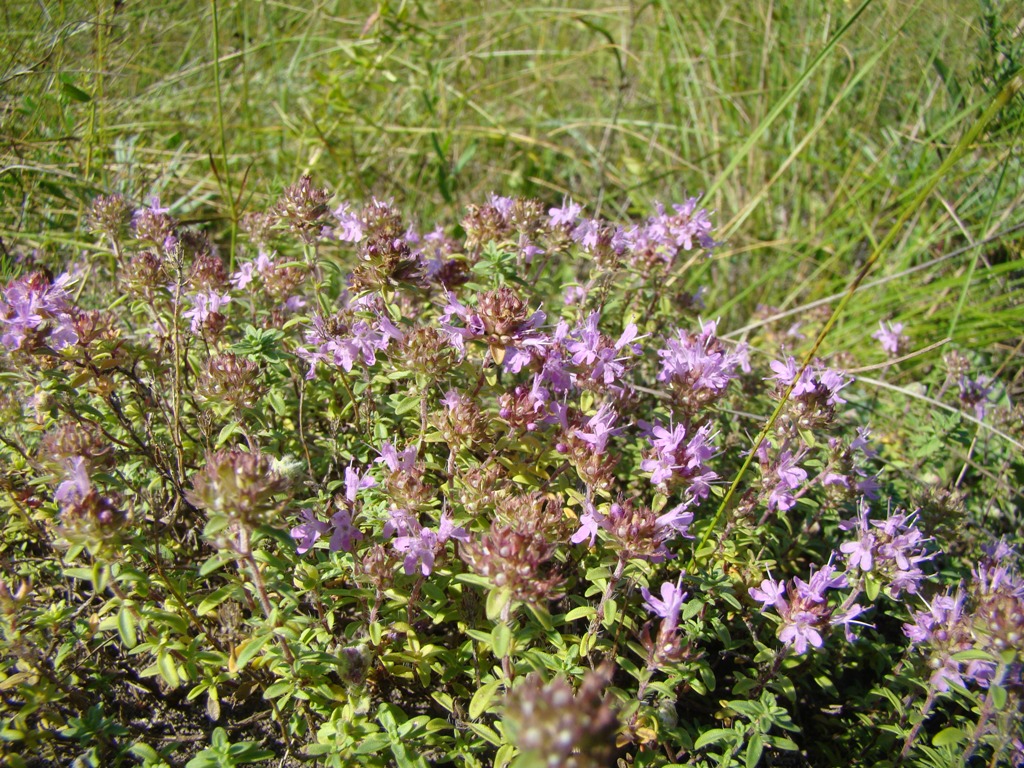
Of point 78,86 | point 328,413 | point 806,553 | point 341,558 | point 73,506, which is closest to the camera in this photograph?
point 73,506

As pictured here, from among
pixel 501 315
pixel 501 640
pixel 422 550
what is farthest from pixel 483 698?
pixel 501 315

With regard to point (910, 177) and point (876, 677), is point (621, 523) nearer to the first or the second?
point (876, 677)

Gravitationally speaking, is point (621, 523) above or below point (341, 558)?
above

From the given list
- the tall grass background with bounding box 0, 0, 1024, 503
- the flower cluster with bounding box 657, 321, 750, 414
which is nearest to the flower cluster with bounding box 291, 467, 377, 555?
the flower cluster with bounding box 657, 321, 750, 414

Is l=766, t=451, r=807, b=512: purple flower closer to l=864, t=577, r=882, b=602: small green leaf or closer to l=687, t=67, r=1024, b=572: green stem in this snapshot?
l=687, t=67, r=1024, b=572: green stem

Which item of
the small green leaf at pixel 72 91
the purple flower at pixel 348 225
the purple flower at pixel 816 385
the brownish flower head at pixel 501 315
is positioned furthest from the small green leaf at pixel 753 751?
the small green leaf at pixel 72 91

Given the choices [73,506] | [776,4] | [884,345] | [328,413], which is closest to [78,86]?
[328,413]
